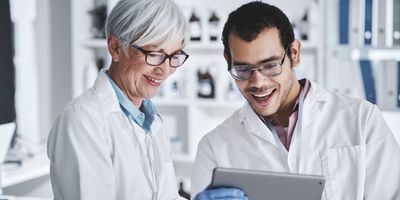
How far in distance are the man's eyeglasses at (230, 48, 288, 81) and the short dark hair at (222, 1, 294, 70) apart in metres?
0.06

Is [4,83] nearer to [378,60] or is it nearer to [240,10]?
[240,10]

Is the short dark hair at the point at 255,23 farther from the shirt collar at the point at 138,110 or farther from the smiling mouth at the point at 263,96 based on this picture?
the shirt collar at the point at 138,110

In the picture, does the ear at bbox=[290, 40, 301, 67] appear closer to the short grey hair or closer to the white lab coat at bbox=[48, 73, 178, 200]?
the short grey hair

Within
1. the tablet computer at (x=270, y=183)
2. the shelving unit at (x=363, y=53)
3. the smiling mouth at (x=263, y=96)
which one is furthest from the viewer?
the shelving unit at (x=363, y=53)

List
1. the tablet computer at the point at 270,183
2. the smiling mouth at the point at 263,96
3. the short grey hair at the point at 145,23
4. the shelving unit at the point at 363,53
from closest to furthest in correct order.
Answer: the tablet computer at the point at 270,183, the short grey hair at the point at 145,23, the smiling mouth at the point at 263,96, the shelving unit at the point at 363,53

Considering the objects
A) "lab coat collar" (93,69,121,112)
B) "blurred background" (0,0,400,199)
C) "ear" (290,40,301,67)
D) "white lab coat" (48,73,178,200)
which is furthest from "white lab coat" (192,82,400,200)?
"blurred background" (0,0,400,199)

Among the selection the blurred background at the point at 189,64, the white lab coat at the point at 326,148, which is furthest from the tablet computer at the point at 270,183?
the blurred background at the point at 189,64

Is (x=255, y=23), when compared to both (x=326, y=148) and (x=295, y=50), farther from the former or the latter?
(x=326, y=148)

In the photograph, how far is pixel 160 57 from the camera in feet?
4.79

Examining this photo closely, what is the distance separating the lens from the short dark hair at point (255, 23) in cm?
149

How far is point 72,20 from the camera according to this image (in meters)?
3.03

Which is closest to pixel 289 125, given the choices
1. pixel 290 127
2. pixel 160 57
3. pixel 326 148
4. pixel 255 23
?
pixel 290 127

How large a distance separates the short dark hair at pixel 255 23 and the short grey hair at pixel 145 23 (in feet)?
0.54

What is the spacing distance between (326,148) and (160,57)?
0.54 m
